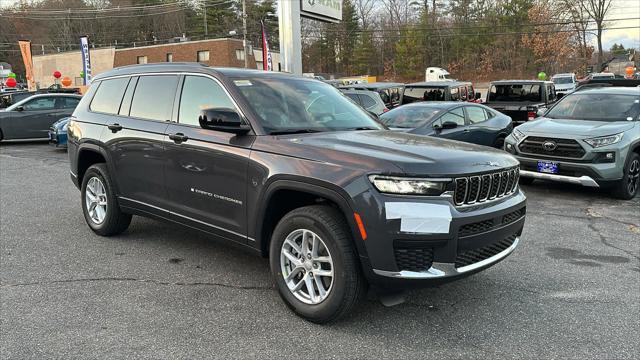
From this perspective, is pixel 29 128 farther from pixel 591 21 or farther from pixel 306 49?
pixel 306 49

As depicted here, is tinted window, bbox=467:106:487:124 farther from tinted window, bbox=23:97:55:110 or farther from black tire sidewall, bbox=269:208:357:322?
tinted window, bbox=23:97:55:110

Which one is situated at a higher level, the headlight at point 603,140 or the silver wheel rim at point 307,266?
the headlight at point 603,140

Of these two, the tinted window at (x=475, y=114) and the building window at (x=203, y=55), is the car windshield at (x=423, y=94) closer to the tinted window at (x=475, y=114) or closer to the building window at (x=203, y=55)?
the tinted window at (x=475, y=114)

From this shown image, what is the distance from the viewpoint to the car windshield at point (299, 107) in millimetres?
4086

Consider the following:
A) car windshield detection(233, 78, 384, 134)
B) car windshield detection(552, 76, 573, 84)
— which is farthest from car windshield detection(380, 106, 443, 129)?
car windshield detection(552, 76, 573, 84)

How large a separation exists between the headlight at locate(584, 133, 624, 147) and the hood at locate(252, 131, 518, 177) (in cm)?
451

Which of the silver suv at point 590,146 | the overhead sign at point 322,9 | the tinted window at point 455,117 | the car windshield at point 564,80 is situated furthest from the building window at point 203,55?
the silver suv at point 590,146

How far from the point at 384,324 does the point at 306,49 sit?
73491 millimetres

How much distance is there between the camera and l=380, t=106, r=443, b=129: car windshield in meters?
9.53

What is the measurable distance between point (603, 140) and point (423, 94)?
777cm

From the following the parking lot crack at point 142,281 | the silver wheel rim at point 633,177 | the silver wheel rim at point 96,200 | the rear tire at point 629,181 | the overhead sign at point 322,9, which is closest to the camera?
the parking lot crack at point 142,281

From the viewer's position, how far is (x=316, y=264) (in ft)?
11.5

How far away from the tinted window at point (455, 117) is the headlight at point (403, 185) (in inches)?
265

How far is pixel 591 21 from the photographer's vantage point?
179 feet
